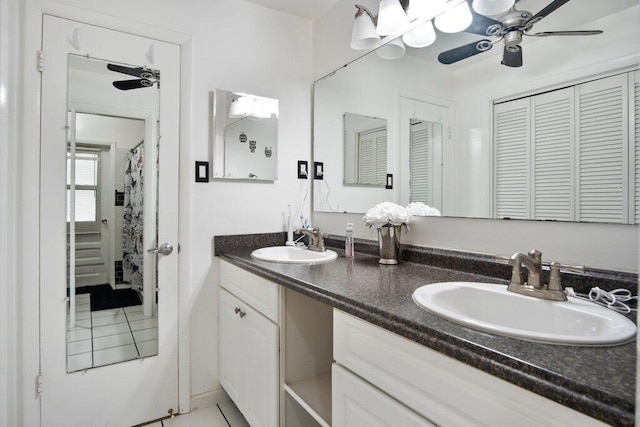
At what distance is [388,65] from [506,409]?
1.61 m

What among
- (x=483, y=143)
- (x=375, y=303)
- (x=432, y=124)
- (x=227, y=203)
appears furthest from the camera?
(x=227, y=203)

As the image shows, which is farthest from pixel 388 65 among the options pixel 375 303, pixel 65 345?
pixel 65 345

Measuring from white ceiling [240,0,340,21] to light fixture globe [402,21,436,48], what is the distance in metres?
0.71

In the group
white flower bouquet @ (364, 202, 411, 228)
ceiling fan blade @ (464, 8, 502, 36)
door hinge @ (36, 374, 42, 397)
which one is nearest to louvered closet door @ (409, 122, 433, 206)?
white flower bouquet @ (364, 202, 411, 228)

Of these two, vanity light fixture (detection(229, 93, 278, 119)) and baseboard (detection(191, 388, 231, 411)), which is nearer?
baseboard (detection(191, 388, 231, 411))

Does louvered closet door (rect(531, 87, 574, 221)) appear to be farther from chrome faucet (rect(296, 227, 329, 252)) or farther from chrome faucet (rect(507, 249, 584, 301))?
chrome faucet (rect(296, 227, 329, 252))

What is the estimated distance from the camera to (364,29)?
179cm

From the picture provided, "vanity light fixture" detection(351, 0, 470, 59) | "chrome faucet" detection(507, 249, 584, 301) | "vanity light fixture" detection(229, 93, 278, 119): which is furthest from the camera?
"vanity light fixture" detection(229, 93, 278, 119)

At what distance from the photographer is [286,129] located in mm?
2201

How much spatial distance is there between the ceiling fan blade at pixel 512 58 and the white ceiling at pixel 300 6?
4.13 feet

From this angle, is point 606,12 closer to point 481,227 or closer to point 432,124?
point 432,124

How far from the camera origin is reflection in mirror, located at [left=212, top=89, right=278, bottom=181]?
6.41 feet

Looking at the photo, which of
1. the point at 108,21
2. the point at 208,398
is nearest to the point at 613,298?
the point at 208,398

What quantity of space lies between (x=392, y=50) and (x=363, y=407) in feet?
5.26
